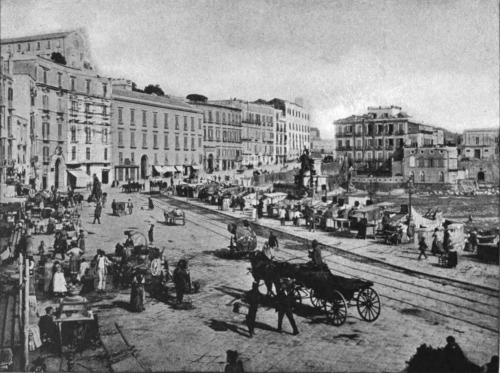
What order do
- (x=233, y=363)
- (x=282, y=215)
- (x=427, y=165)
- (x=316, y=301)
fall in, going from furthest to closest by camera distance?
(x=427, y=165) → (x=282, y=215) → (x=316, y=301) → (x=233, y=363)

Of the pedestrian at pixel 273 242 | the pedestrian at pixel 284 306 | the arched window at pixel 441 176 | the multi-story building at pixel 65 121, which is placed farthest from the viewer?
the arched window at pixel 441 176

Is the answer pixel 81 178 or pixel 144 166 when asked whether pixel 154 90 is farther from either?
pixel 81 178

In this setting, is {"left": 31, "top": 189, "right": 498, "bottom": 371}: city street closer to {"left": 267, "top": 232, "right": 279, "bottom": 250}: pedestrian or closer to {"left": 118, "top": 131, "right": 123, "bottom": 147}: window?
{"left": 267, "top": 232, "right": 279, "bottom": 250}: pedestrian

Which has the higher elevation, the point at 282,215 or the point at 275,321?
the point at 282,215

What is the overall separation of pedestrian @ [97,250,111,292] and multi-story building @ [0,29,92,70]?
2865mm

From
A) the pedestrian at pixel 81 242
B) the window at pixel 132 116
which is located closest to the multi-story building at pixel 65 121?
the window at pixel 132 116

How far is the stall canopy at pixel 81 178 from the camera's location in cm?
727

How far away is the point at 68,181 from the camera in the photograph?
7.21 meters

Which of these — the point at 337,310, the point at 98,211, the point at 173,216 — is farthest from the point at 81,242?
the point at 337,310

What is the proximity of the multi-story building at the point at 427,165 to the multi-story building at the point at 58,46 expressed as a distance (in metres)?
5.73

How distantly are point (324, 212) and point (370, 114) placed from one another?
2549 mm

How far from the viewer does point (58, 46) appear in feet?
22.4

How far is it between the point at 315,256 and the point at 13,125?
465cm

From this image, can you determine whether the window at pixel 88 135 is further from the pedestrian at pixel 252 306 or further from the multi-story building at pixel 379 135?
the multi-story building at pixel 379 135
